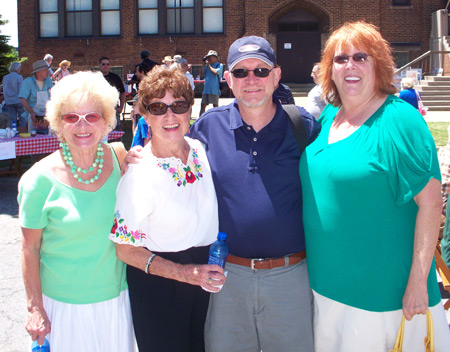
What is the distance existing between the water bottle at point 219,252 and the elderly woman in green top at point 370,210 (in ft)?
1.66

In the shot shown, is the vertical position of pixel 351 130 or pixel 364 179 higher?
pixel 351 130

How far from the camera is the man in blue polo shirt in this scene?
8.94ft

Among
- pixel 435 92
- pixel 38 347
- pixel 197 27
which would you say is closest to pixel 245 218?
pixel 38 347

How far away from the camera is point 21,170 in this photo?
10.3 metres

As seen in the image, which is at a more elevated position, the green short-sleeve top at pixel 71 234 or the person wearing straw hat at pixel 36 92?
the person wearing straw hat at pixel 36 92

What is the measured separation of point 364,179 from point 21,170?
9214 millimetres

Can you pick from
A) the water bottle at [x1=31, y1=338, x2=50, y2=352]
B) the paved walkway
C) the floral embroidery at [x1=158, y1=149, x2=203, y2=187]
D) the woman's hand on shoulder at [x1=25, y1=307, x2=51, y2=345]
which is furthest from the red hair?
the paved walkway

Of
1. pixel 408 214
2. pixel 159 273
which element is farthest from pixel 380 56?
pixel 159 273

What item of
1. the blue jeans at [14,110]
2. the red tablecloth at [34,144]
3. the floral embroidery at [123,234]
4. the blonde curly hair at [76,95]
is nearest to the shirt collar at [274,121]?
the blonde curly hair at [76,95]

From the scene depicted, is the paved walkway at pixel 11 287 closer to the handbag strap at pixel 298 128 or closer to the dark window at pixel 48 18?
the handbag strap at pixel 298 128

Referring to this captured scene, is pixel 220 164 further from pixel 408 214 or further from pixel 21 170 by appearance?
pixel 21 170

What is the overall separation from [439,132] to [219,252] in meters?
12.3

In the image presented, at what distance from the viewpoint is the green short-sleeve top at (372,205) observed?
7.91ft

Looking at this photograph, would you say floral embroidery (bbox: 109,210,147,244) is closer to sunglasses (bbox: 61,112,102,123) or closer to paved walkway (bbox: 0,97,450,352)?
sunglasses (bbox: 61,112,102,123)
